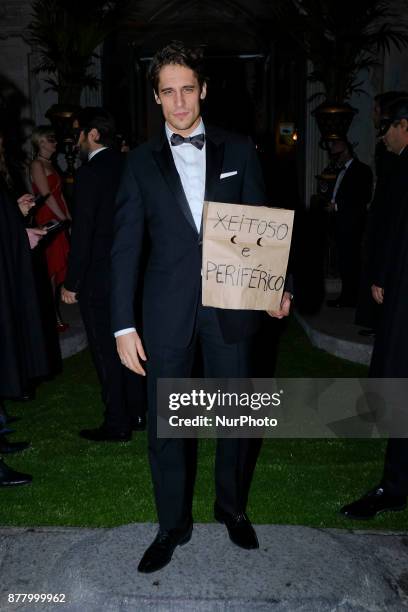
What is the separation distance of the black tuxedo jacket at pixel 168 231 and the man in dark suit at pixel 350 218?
5139mm

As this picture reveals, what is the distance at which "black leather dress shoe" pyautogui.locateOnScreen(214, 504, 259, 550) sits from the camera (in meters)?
2.85

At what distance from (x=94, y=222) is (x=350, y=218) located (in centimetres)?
436

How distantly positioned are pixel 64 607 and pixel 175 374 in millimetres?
943

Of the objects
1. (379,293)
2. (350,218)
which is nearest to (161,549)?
(379,293)

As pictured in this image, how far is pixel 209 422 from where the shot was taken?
4.71 metres

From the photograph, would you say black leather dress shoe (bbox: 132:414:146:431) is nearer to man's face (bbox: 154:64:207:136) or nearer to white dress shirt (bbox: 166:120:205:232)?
white dress shirt (bbox: 166:120:205:232)

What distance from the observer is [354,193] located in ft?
25.2

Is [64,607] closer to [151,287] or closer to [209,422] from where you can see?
[151,287]

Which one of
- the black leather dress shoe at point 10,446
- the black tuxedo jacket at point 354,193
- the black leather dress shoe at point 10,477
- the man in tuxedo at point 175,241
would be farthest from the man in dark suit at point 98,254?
the black tuxedo jacket at point 354,193

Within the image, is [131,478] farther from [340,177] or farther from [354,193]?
[340,177]

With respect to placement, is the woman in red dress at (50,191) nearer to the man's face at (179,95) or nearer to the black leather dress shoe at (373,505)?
the black leather dress shoe at (373,505)

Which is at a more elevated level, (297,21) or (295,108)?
(297,21)

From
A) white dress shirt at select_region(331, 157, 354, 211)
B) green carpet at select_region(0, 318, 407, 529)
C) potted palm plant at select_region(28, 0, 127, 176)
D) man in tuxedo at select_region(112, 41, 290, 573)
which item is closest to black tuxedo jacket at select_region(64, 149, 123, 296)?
→ green carpet at select_region(0, 318, 407, 529)

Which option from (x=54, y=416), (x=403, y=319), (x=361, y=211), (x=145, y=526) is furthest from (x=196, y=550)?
(x=361, y=211)
